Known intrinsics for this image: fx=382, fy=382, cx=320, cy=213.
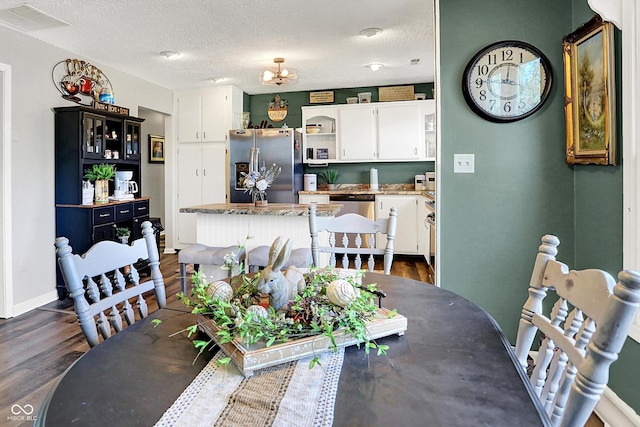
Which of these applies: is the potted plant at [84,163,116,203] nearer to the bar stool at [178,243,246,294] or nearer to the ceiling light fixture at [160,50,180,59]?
the ceiling light fixture at [160,50,180,59]

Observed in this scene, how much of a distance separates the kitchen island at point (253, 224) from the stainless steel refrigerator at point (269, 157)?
2076 millimetres

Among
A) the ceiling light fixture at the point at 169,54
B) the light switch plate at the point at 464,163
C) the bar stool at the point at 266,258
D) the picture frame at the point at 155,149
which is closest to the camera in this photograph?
the light switch plate at the point at 464,163

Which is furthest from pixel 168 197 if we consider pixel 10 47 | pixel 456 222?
pixel 456 222

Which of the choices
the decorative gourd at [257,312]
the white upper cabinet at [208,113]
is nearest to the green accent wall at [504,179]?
the decorative gourd at [257,312]

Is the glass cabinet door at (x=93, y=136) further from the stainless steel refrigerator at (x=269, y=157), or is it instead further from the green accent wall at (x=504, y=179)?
the green accent wall at (x=504, y=179)

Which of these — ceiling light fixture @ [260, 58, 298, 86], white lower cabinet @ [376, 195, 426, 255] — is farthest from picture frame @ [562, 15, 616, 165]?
white lower cabinet @ [376, 195, 426, 255]

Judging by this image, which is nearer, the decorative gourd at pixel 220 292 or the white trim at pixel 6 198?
the decorative gourd at pixel 220 292

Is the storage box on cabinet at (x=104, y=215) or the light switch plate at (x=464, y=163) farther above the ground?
the light switch plate at (x=464, y=163)

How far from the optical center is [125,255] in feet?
4.45

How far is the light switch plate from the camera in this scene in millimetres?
2406

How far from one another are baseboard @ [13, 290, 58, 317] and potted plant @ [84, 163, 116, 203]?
3.32 feet

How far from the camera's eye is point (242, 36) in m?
3.67

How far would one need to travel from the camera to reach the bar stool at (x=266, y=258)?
9.05 ft

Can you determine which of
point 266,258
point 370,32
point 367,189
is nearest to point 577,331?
point 266,258
